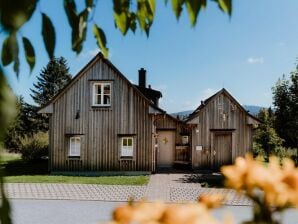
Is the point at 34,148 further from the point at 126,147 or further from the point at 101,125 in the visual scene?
the point at 126,147

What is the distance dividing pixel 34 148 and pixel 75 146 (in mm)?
8918

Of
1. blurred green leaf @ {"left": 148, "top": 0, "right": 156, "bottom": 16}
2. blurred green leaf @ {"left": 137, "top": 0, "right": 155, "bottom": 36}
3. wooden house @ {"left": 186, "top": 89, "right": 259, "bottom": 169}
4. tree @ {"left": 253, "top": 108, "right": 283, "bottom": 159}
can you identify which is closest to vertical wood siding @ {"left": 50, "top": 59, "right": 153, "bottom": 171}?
wooden house @ {"left": 186, "top": 89, "right": 259, "bottom": 169}

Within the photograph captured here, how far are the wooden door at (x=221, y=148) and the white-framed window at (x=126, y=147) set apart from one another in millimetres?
5068

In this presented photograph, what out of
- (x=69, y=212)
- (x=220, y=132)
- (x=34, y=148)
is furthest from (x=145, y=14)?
(x=34, y=148)

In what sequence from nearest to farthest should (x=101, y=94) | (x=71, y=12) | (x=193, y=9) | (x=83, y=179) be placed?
Result: (x=193, y=9) → (x=71, y=12) → (x=83, y=179) → (x=101, y=94)

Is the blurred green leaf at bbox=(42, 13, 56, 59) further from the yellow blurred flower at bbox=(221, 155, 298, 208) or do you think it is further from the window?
the window

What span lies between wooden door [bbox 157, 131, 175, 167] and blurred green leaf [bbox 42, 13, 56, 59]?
93.9 ft

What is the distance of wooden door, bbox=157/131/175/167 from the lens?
29.8m

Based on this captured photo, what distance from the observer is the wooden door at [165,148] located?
29.8 m

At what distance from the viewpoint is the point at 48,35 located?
1168 mm

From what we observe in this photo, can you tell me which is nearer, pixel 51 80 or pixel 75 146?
pixel 75 146

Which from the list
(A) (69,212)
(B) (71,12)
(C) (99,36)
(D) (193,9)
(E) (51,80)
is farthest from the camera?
(E) (51,80)

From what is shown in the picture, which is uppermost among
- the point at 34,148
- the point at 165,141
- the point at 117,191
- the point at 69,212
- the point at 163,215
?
the point at 165,141

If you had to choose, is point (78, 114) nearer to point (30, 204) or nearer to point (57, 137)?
point (57, 137)
